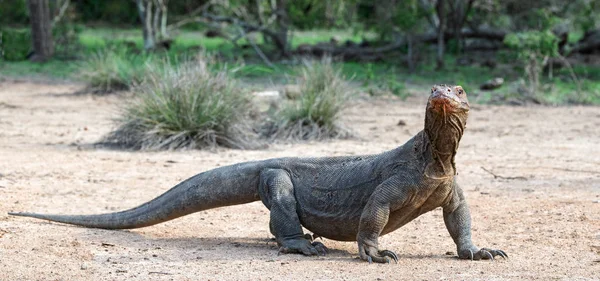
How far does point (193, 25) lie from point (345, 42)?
21.0 ft

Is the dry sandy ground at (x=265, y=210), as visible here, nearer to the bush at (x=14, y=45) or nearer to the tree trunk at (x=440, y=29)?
the tree trunk at (x=440, y=29)

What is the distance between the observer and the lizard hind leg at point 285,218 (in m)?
6.00

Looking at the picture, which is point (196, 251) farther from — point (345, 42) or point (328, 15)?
point (345, 42)

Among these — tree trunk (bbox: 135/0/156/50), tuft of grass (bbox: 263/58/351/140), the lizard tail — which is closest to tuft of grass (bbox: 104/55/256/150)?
tuft of grass (bbox: 263/58/351/140)

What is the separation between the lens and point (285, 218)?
6.10 meters

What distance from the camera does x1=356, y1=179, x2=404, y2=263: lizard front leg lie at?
18.4ft

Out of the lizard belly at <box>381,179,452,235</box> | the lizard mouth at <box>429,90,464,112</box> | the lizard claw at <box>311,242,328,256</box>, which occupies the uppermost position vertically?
the lizard mouth at <box>429,90,464,112</box>

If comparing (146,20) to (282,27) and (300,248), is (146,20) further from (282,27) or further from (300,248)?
(300,248)

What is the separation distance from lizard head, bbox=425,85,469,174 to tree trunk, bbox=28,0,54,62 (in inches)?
625

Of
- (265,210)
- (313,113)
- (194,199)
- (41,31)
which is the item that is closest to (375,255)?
(194,199)

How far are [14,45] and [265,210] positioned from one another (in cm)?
1438

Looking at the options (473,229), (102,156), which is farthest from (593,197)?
(102,156)

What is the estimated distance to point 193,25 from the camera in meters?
26.7

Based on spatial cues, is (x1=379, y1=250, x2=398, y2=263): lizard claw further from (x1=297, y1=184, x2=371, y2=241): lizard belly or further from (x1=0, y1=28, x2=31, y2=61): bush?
(x1=0, y1=28, x2=31, y2=61): bush
